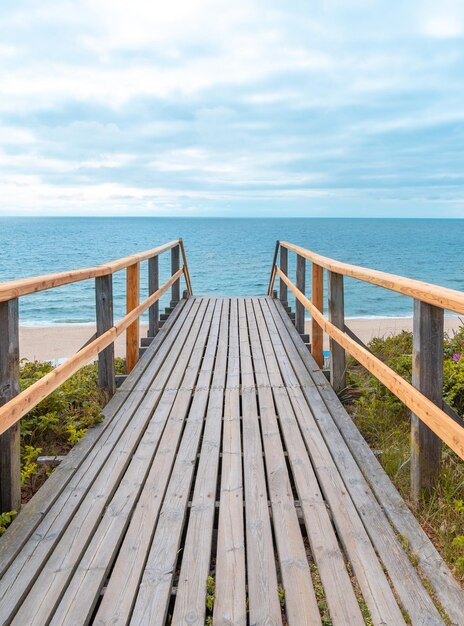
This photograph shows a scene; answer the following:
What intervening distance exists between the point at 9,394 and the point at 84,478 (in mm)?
693

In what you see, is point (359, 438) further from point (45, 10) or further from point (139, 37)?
point (139, 37)

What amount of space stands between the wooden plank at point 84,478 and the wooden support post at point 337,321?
1.45 m

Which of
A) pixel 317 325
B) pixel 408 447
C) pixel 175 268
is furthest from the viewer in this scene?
pixel 175 268

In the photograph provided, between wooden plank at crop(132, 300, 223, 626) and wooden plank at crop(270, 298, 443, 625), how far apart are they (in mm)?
758

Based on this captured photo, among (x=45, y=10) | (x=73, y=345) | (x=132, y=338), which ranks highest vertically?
(x=45, y=10)

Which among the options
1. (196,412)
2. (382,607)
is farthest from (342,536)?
(196,412)

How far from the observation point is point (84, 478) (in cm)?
286

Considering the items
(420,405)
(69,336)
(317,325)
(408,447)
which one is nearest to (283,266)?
(317,325)

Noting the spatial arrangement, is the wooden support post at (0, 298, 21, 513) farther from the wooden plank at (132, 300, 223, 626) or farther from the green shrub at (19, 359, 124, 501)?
the wooden plank at (132, 300, 223, 626)

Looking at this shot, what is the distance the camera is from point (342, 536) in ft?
7.50

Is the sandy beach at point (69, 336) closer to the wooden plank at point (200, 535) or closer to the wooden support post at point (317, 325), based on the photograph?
the wooden support post at point (317, 325)

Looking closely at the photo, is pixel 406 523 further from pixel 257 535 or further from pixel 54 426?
pixel 54 426

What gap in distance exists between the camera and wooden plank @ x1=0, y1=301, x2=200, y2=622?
201 cm

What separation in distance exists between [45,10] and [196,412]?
45.6ft
